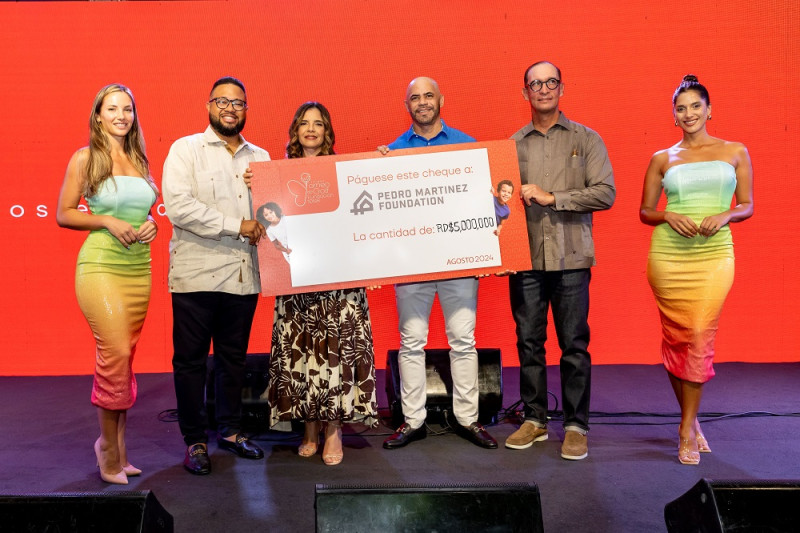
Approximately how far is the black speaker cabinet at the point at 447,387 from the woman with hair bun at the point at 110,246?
1.36m

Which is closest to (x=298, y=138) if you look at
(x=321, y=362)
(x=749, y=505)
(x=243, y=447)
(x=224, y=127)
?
(x=224, y=127)

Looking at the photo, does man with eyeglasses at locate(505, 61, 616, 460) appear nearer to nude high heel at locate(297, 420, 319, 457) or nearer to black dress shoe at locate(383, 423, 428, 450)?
black dress shoe at locate(383, 423, 428, 450)

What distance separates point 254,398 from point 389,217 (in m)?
1.25

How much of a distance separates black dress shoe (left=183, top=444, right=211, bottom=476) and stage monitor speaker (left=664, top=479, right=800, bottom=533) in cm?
210

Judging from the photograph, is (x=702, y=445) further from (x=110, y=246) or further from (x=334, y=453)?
(x=110, y=246)

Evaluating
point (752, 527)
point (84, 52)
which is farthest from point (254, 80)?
point (752, 527)

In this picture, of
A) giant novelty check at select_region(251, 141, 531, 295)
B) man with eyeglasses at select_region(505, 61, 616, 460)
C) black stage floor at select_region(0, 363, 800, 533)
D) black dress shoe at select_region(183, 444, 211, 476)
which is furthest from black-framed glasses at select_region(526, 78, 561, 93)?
black dress shoe at select_region(183, 444, 211, 476)

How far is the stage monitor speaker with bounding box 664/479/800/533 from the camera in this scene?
156 centimetres

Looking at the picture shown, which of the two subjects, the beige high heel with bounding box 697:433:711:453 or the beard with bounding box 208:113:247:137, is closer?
the beard with bounding box 208:113:247:137

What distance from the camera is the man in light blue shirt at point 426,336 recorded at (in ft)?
10.6

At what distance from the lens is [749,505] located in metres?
1.58

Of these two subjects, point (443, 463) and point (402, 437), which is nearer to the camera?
point (443, 463)

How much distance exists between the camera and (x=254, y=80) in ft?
15.8

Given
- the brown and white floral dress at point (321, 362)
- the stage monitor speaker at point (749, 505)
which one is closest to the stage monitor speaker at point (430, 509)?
the stage monitor speaker at point (749, 505)
